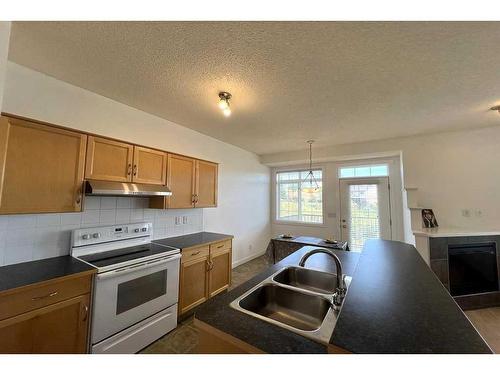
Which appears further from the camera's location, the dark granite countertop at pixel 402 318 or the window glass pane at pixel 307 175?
the window glass pane at pixel 307 175

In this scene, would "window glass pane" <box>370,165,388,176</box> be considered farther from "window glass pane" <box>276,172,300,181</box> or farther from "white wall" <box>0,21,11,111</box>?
"white wall" <box>0,21,11,111</box>

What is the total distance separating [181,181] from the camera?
2.70 m

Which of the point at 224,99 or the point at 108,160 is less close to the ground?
the point at 224,99

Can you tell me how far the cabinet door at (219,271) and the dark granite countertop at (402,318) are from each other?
192 cm

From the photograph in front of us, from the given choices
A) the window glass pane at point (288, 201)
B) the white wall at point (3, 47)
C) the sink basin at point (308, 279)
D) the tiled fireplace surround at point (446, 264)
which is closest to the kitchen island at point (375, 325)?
the sink basin at point (308, 279)

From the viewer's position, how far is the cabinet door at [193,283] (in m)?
2.31

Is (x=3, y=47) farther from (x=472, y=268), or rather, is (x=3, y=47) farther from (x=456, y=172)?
(x=456, y=172)

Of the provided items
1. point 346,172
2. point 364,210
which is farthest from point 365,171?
point 364,210

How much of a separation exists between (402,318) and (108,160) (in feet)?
8.14

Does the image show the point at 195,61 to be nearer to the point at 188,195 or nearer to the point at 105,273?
the point at 188,195

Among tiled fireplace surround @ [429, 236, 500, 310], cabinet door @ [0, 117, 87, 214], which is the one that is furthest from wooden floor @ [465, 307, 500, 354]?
cabinet door @ [0, 117, 87, 214]

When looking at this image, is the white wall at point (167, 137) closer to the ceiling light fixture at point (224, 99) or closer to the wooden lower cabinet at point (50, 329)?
the ceiling light fixture at point (224, 99)

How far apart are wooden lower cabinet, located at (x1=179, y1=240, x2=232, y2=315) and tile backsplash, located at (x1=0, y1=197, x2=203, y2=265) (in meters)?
0.68

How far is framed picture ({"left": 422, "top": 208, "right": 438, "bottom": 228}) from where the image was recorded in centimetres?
321
